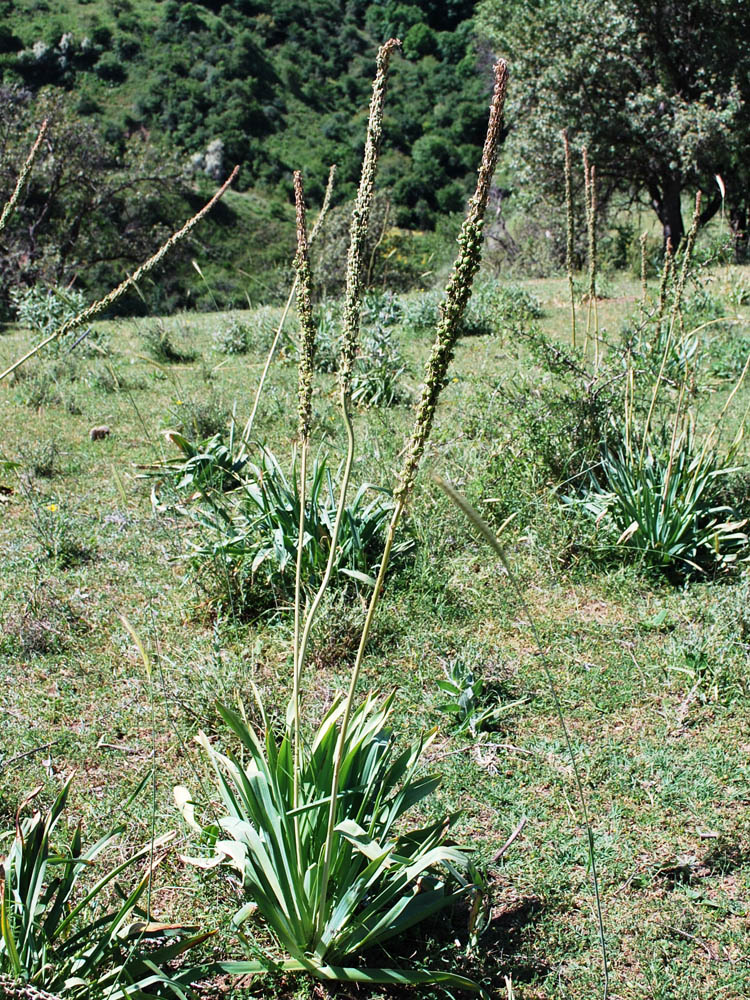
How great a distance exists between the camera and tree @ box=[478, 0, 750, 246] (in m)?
14.2

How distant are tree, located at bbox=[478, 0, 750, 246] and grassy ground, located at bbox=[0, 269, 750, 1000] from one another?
11.9m

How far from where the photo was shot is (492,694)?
10.5ft

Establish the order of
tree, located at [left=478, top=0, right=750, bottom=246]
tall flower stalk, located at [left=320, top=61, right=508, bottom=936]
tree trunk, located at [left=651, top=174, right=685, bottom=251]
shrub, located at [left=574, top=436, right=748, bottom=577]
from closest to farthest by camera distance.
Answer: tall flower stalk, located at [left=320, top=61, right=508, bottom=936]
shrub, located at [left=574, top=436, right=748, bottom=577]
tree, located at [left=478, top=0, right=750, bottom=246]
tree trunk, located at [left=651, top=174, right=685, bottom=251]

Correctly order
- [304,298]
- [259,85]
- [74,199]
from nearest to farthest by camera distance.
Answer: [304,298] → [74,199] → [259,85]

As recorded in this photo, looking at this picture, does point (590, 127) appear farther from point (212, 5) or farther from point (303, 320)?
point (212, 5)

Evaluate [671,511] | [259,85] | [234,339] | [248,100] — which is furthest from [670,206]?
[259,85]

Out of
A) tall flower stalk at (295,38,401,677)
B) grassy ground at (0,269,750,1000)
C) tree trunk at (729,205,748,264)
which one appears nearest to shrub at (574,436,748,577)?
grassy ground at (0,269,750,1000)

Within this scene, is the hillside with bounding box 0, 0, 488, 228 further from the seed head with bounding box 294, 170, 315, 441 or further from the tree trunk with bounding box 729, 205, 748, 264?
the seed head with bounding box 294, 170, 315, 441

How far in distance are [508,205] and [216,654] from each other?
21326 mm

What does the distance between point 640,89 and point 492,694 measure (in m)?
15.6

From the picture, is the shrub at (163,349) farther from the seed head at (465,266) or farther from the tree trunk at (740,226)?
the tree trunk at (740,226)

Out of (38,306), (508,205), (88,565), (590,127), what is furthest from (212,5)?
(88,565)

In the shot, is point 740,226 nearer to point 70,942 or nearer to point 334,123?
point 70,942

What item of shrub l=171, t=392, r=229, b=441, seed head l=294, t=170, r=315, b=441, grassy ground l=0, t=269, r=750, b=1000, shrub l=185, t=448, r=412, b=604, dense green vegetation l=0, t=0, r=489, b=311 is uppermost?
dense green vegetation l=0, t=0, r=489, b=311
